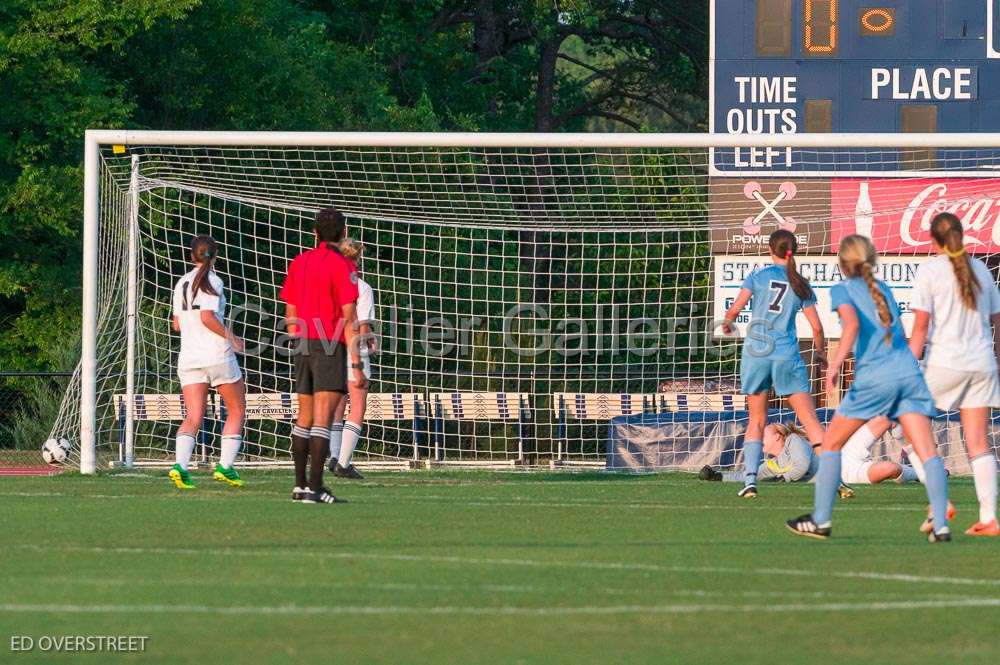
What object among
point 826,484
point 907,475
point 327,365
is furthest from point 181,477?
point 907,475

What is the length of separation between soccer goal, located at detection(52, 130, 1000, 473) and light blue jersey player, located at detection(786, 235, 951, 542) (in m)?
5.45

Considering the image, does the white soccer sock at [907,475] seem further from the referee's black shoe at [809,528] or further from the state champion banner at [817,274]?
the referee's black shoe at [809,528]

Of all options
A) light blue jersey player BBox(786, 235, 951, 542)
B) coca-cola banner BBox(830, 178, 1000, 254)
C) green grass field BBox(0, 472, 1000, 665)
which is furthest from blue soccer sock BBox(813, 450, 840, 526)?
coca-cola banner BBox(830, 178, 1000, 254)

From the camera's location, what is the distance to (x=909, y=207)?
59.7 ft

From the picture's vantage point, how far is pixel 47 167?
23281 millimetres

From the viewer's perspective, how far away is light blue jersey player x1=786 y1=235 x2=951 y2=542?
7918 mm

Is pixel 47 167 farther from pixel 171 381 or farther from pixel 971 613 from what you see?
pixel 971 613

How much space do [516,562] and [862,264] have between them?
2.35m

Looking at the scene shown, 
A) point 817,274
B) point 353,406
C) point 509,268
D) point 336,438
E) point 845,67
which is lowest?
point 336,438

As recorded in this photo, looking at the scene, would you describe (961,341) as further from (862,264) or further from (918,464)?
(918,464)

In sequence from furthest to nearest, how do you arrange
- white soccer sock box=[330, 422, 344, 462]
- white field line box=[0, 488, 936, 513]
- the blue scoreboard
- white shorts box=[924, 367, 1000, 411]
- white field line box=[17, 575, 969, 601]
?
the blue scoreboard < white soccer sock box=[330, 422, 344, 462] < white field line box=[0, 488, 936, 513] < white shorts box=[924, 367, 1000, 411] < white field line box=[17, 575, 969, 601]

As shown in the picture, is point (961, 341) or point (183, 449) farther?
point (183, 449)

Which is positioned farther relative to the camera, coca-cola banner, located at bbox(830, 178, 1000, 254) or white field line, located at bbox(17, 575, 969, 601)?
coca-cola banner, located at bbox(830, 178, 1000, 254)

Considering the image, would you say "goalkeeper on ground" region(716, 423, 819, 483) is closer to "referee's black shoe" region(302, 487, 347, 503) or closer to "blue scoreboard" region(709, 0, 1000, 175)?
"referee's black shoe" region(302, 487, 347, 503)
